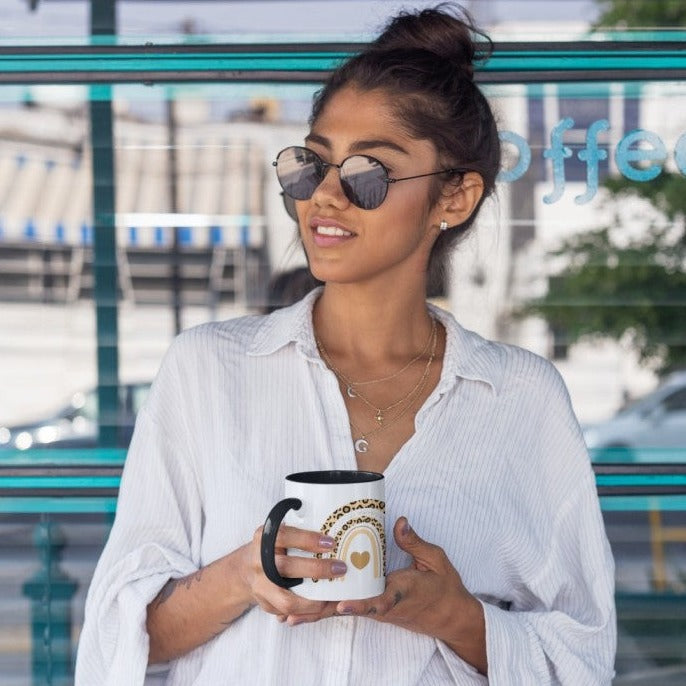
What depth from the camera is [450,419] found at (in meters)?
2.13

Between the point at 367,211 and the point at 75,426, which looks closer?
the point at 367,211

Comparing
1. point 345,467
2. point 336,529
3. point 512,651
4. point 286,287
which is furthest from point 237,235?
point 336,529

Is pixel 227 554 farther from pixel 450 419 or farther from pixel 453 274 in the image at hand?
pixel 453 274

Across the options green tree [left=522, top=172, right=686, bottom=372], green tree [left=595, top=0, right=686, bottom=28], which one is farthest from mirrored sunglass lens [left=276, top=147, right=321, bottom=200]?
green tree [left=595, top=0, right=686, bottom=28]

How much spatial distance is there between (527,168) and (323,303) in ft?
3.67

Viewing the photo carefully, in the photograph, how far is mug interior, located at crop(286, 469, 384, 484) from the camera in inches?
68.7

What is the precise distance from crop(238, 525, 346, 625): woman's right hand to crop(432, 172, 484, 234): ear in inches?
31.5

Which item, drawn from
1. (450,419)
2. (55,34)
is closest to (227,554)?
(450,419)

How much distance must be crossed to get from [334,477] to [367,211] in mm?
494

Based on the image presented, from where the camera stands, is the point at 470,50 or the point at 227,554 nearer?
the point at 227,554

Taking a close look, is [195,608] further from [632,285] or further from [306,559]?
[632,285]

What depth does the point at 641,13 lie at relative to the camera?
5105mm

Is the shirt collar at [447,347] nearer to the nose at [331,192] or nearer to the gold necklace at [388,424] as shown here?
the gold necklace at [388,424]

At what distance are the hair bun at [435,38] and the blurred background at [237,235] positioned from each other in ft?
2.54
